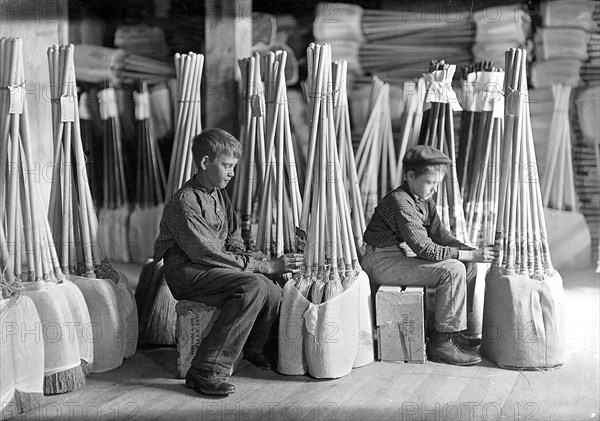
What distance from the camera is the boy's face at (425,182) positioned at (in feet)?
13.4

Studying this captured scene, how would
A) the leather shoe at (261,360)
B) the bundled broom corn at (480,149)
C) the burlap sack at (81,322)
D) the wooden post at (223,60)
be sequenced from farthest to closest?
the wooden post at (223,60) → the bundled broom corn at (480,149) → the leather shoe at (261,360) → the burlap sack at (81,322)

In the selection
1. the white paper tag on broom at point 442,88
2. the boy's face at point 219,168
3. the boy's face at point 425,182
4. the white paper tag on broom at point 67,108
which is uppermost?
the white paper tag on broom at point 442,88

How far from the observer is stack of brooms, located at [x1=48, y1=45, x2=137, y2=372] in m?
3.93

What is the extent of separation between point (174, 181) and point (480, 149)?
6.09 ft

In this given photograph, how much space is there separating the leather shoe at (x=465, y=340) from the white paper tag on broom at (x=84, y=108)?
2.99 meters

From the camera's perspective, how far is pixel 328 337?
383 centimetres

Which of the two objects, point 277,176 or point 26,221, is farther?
point 277,176

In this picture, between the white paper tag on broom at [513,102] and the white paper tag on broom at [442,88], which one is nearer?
the white paper tag on broom at [513,102]

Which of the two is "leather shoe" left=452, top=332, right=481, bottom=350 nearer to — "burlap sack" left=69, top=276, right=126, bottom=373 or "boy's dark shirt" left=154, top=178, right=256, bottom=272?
"boy's dark shirt" left=154, top=178, right=256, bottom=272

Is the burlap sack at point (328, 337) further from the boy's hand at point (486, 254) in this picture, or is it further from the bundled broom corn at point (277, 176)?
the boy's hand at point (486, 254)

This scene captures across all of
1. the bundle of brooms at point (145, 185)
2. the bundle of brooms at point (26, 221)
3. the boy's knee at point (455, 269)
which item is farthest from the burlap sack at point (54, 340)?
the boy's knee at point (455, 269)

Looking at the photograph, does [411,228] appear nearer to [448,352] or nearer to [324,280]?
[324,280]

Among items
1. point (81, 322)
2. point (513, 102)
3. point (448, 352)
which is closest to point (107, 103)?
point (81, 322)

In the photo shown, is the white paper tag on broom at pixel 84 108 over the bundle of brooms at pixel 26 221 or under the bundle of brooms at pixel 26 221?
over
